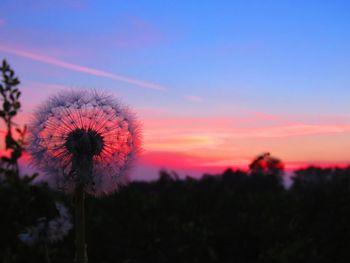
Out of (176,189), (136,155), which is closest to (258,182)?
(176,189)

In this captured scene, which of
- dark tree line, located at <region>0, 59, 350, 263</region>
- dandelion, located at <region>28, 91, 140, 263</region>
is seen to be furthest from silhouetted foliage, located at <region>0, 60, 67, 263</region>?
dark tree line, located at <region>0, 59, 350, 263</region>

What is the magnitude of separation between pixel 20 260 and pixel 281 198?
15.9 feet

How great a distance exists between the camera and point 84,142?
3076 mm

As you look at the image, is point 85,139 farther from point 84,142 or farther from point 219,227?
point 219,227

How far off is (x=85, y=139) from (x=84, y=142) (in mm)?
18

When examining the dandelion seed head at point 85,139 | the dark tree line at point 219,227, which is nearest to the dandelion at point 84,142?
the dandelion seed head at point 85,139

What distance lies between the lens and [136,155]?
11.8 feet

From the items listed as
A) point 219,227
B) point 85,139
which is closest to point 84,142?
point 85,139

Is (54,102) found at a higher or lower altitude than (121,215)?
higher

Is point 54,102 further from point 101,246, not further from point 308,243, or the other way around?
point 308,243

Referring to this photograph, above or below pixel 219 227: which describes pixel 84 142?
above

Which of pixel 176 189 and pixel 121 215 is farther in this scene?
pixel 176 189

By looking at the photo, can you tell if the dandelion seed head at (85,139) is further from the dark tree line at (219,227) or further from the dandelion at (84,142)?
the dark tree line at (219,227)

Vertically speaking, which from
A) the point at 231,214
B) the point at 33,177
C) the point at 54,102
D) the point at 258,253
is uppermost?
the point at 54,102
